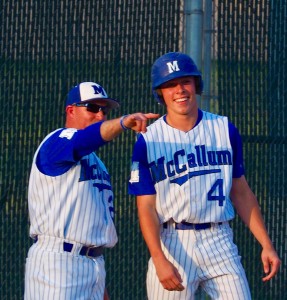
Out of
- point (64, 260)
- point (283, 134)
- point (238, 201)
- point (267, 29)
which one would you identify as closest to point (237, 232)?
point (283, 134)

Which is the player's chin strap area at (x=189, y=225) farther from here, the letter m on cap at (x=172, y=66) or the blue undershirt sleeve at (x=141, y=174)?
the letter m on cap at (x=172, y=66)

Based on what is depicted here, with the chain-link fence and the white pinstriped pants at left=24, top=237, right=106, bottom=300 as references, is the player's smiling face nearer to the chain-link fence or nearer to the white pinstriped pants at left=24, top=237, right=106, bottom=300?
the white pinstriped pants at left=24, top=237, right=106, bottom=300

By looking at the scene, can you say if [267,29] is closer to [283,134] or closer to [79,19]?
[283,134]

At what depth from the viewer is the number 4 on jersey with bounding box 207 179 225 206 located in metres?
5.14

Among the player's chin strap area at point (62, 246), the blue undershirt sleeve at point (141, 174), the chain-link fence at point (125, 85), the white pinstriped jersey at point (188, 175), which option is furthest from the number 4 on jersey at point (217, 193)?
the chain-link fence at point (125, 85)

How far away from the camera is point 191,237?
5.14 meters

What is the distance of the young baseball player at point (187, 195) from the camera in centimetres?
513

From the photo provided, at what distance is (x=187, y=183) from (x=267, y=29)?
8.60ft

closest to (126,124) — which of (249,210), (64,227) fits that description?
(64,227)

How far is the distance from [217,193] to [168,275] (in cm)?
53

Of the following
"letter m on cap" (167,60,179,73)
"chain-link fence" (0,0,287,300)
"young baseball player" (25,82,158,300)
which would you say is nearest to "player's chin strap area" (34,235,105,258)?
"young baseball player" (25,82,158,300)

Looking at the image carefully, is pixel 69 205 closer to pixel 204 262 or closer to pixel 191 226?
pixel 191 226

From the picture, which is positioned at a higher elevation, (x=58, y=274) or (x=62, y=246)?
(x=62, y=246)

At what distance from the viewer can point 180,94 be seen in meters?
5.18
